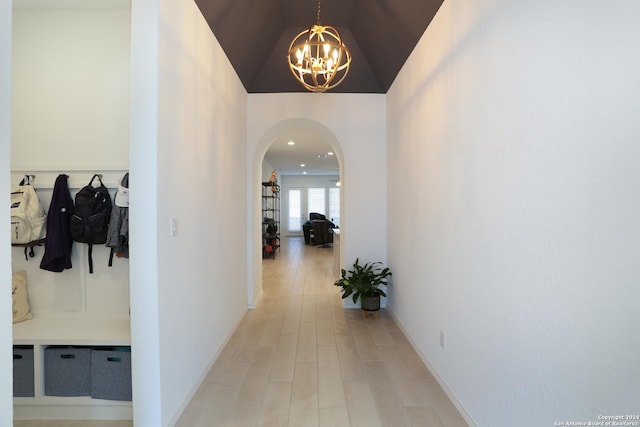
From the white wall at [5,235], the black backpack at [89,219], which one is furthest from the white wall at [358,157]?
the white wall at [5,235]

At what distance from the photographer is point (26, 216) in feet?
6.81

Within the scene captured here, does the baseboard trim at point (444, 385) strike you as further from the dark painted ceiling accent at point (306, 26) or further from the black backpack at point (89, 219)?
the dark painted ceiling accent at point (306, 26)

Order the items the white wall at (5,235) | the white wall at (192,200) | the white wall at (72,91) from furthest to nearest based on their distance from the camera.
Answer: the white wall at (72,91)
the white wall at (192,200)
the white wall at (5,235)

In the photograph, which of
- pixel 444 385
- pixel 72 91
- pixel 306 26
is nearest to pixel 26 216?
pixel 72 91

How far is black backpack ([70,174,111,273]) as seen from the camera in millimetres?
2084

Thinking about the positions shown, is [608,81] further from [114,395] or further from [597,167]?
[114,395]

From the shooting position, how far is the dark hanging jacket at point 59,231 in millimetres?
2074

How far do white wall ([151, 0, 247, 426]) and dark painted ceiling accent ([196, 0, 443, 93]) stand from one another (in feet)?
0.80

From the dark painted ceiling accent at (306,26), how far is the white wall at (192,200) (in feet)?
0.80

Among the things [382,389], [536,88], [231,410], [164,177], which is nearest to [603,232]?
[536,88]

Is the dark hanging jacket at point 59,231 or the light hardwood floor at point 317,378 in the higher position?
the dark hanging jacket at point 59,231

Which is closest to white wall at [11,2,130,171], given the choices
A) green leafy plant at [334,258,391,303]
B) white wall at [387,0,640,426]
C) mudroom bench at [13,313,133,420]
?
mudroom bench at [13,313,133,420]

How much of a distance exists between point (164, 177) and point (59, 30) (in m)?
1.67

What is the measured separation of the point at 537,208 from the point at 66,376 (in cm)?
283
